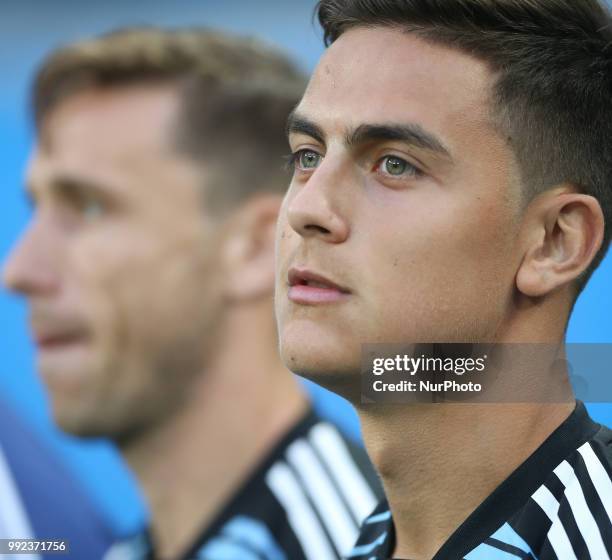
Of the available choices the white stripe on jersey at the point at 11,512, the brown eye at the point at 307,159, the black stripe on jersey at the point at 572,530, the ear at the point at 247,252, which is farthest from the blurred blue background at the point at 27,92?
the black stripe on jersey at the point at 572,530

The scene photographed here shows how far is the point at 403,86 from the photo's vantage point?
2217 millimetres

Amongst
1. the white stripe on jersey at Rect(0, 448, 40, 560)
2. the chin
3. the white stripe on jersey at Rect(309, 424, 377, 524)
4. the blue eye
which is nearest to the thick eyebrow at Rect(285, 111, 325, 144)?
the blue eye

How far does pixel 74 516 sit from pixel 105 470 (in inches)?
9.8

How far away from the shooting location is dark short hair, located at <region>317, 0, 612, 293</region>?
2.21 meters

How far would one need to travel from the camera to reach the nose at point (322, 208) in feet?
7.02

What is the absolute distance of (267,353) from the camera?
420cm

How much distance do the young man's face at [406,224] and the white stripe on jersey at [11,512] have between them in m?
2.70

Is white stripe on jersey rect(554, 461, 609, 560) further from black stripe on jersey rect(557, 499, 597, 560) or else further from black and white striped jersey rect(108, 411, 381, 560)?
black and white striped jersey rect(108, 411, 381, 560)

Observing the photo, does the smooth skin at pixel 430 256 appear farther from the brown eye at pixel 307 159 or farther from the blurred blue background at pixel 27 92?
the blurred blue background at pixel 27 92

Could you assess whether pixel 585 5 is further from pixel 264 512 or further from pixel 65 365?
pixel 65 365

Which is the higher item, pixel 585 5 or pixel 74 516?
pixel 585 5

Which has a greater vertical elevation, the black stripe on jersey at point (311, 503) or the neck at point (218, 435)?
the neck at point (218, 435)

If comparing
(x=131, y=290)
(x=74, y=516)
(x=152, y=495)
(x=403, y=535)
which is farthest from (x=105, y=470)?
(x=403, y=535)

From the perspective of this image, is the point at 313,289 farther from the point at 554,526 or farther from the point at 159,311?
the point at 159,311
